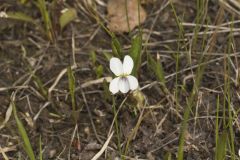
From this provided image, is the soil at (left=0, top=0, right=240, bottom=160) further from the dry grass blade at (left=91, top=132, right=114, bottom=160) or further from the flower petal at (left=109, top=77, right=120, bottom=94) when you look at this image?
the flower petal at (left=109, top=77, right=120, bottom=94)

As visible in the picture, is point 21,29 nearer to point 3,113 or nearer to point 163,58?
point 3,113

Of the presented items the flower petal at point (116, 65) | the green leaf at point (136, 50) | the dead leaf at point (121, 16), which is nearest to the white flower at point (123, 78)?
the flower petal at point (116, 65)

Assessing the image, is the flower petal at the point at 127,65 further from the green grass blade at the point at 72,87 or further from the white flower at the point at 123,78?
the green grass blade at the point at 72,87

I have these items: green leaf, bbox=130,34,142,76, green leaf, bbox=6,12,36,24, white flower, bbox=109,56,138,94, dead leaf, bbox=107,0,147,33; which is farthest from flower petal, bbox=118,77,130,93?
green leaf, bbox=6,12,36,24

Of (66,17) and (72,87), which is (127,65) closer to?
(72,87)

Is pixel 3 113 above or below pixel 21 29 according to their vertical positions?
A: below

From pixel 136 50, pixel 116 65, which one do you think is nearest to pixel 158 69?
pixel 136 50

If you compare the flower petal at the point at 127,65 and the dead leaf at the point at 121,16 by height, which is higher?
the dead leaf at the point at 121,16

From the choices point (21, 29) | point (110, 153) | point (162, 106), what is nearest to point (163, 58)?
point (162, 106)
